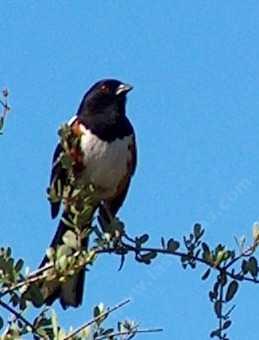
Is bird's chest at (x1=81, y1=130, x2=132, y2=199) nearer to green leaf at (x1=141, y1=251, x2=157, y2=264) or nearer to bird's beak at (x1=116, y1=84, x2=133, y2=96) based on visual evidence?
bird's beak at (x1=116, y1=84, x2=133, y2=96)

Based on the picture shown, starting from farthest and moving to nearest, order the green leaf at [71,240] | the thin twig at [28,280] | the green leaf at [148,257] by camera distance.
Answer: the green leaf at [148,257] < the green leaf at [71,240] < the thin twig at [28,280]

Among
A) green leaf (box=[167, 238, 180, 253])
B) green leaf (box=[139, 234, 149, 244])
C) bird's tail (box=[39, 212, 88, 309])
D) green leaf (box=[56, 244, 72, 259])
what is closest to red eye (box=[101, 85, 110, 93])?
bird's tail (box=[39, 212, 88, 309])

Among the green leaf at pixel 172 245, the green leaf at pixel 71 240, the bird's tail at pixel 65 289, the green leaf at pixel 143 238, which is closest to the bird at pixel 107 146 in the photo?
the bird's tail at pixel 65 289

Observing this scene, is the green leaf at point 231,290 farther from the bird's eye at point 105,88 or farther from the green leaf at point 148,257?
the bird's eye at point 105,88

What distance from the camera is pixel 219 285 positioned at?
248cm

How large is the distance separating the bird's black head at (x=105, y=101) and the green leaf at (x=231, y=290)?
2033mm

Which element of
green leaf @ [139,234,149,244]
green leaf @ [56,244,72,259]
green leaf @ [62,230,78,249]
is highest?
green leaf @ [139,234,149,244]

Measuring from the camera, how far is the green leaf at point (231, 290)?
246 centimetres

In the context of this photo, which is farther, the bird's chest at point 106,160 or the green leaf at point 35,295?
the bird's chest at point 106,160

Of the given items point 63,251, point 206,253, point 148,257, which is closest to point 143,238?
point 148,257

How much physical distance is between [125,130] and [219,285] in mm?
1947

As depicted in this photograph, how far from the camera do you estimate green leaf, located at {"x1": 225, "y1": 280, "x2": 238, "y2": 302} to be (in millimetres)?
2461

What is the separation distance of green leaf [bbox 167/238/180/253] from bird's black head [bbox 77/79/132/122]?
1837mm

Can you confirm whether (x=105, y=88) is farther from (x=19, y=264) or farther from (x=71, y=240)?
(x=19, y=264)
